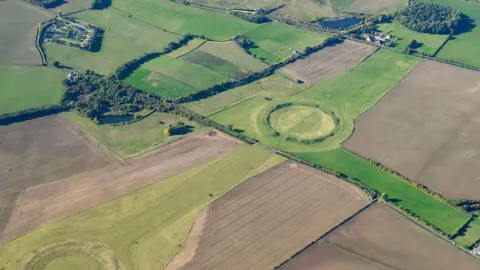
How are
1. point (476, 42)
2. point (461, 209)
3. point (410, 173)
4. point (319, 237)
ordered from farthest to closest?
point (476, 42) < point (410, 173) < point (461, 209) < point (319, 237)

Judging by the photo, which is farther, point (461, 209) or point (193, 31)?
point (193, 31)

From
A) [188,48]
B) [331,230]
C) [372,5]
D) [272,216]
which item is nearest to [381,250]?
[331,230]

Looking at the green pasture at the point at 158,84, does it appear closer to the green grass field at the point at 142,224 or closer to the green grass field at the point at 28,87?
the green grass field at the point at 28,87

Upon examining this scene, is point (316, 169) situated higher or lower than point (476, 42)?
lower

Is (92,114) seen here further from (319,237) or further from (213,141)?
(319,237)

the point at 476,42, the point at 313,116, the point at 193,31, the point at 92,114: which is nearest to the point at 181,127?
the point at 92,114

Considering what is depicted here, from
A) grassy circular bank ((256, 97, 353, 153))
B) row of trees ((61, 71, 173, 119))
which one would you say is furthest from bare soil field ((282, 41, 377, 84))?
row of trees ((61, 71, 173, 119))

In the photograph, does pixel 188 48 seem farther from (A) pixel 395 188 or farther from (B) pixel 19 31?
(A) pixel 395 188

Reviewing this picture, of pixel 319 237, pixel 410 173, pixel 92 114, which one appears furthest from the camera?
pixel 92 114
